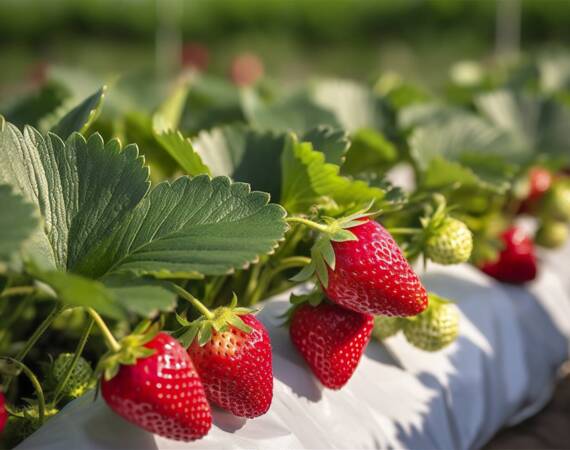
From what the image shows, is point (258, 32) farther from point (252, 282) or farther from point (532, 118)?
point (252, 282)

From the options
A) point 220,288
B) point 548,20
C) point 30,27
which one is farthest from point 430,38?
point 220,288

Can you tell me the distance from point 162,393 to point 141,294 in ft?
0.28

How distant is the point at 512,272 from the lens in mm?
1487

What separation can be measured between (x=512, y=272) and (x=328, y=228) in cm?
73

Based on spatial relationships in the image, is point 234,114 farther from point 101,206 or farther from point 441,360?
point 101,206

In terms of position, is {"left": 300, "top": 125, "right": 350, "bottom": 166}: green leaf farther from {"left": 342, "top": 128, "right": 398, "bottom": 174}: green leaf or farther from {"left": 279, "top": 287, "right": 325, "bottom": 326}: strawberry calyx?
{"left": 342, "top": 128, "right": 398, "bottom": 174}: green leaf

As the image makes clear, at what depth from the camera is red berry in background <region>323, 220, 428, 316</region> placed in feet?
2.70

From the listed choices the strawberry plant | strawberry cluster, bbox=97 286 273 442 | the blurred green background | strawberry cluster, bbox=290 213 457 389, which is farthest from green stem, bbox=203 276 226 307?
the blurred green background

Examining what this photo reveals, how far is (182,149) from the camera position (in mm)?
943

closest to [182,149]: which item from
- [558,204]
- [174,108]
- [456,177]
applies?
[456,177]

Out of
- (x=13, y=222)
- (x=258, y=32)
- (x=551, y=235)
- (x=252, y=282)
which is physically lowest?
(x=258, y=32)

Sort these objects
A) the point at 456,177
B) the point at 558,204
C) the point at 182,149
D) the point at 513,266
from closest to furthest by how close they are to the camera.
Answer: the point at 182,149
the point at 456,177
the point at 513,266
the point at 558,204

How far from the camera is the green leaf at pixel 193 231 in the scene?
28.3 inches

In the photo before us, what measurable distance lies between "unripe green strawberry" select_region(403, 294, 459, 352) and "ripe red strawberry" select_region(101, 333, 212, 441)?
38 centimetres
